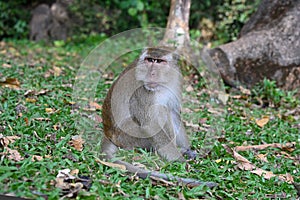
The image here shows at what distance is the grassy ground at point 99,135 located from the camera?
279cm

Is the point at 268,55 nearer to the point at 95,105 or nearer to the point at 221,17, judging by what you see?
the point at 95,105

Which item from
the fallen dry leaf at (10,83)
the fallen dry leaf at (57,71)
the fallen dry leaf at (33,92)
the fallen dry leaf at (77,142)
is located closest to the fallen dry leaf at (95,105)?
the fallen dry leaf at (33,92)

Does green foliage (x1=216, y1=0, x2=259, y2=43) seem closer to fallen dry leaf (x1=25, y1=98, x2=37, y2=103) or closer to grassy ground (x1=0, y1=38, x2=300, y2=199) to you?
grassy ground (x1=0, y1=38, x2=300, y2=199)

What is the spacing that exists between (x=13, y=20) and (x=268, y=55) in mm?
6103

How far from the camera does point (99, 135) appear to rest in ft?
12.5

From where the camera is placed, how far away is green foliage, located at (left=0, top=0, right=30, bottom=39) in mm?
9938

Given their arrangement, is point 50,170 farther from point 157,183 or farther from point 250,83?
point 250,83

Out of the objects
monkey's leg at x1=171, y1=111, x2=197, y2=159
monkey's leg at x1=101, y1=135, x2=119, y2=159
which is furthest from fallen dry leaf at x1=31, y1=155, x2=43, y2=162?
monkey's leg at x1=171, y1=111, x2=197, y2=159

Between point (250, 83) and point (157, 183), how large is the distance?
11.7ft

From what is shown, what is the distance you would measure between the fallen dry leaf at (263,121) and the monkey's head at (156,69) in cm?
184

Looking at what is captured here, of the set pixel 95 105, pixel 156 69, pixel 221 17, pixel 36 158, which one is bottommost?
pixel 36 158

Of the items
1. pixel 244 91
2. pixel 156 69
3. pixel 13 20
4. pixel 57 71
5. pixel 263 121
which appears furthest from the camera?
pixel 13 20

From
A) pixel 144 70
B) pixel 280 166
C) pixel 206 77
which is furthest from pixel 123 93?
pixel 206 77

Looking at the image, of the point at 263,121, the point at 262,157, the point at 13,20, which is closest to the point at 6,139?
the point at 262,157
